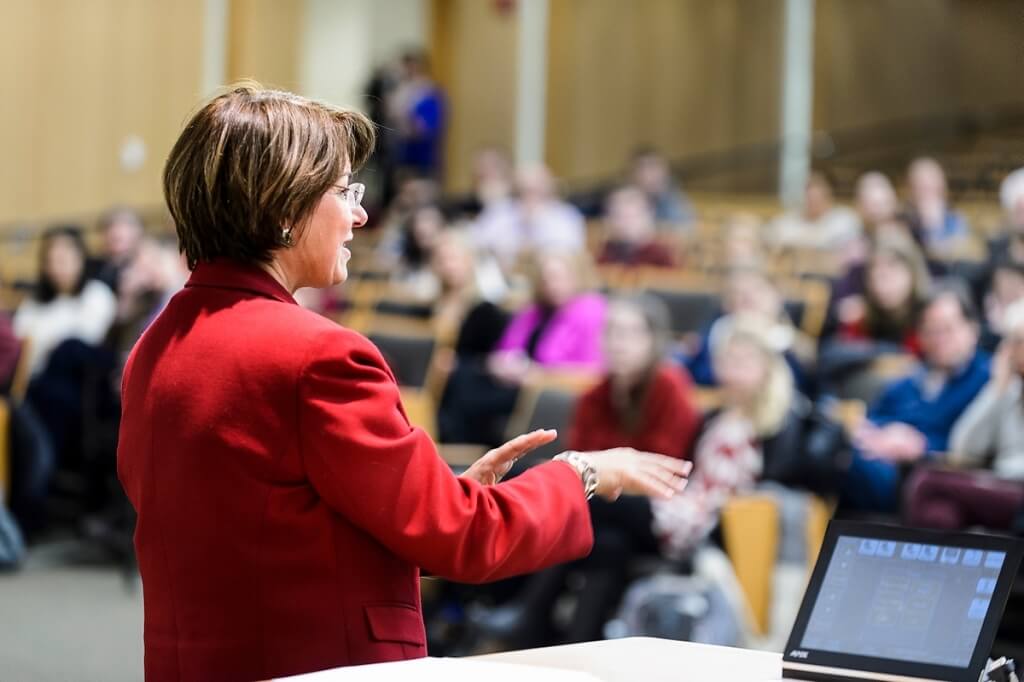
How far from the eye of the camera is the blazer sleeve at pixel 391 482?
139 centimetres

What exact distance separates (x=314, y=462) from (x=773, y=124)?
10.3 meters

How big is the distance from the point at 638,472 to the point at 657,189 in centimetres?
771

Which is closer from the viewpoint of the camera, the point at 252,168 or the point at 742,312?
the point at 252,168

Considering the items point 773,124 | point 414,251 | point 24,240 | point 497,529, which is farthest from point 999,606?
point 773,124

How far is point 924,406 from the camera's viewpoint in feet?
14.6

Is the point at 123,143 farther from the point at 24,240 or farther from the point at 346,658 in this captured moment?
the point at 346,658

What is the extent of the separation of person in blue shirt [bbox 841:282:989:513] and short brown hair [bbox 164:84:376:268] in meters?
2.92

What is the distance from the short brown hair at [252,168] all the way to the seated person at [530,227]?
6447 millimetres

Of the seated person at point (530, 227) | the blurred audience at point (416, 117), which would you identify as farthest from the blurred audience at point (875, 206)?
the blurred audience at point (416, 117)

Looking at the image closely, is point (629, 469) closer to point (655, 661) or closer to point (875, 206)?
point (655, 661)

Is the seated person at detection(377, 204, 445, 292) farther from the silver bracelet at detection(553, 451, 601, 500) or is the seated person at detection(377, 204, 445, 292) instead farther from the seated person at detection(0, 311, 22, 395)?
the silver bracelet at detection(553, 451, 601, 500)

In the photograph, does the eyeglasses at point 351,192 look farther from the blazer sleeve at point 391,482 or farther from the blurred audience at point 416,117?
the blurred audience at point 416,117

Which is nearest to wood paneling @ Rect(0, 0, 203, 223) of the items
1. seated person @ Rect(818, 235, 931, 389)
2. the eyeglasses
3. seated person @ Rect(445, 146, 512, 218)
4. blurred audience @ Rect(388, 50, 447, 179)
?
blurred audience @ Rect(388, 50, 447, 179)

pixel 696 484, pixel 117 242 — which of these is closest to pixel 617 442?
pixel 696 484
